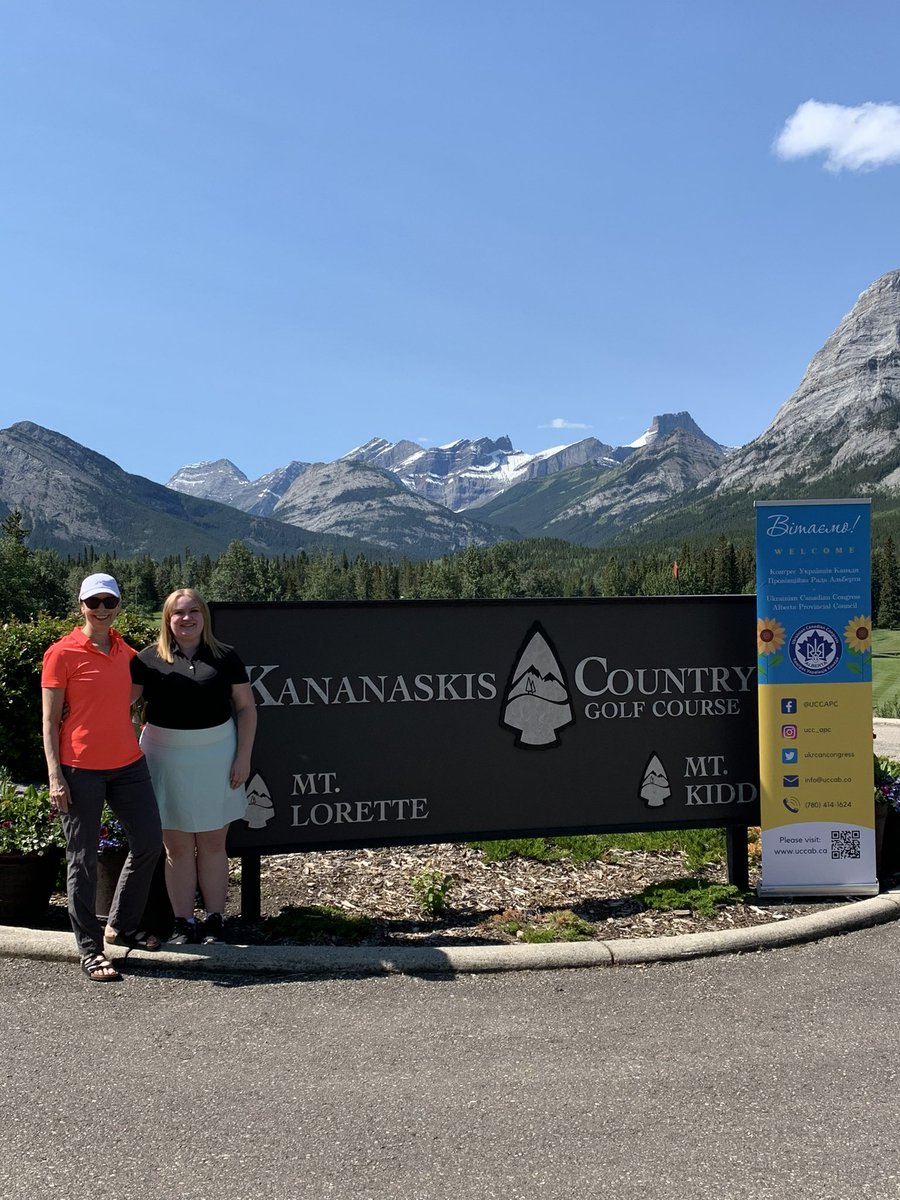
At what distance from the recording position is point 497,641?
21.3ft

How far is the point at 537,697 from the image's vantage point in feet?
21.3

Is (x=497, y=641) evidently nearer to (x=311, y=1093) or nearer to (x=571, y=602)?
(x=571, y=602)

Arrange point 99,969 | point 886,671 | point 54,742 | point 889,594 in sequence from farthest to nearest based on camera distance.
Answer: point 889,594 < point 886,671 < point 54,742 < point 99,969

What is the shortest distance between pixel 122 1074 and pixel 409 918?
8.09 ft

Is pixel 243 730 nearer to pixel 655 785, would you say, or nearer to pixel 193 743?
pixel 193 743

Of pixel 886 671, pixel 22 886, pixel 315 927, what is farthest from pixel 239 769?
pixel 886 671

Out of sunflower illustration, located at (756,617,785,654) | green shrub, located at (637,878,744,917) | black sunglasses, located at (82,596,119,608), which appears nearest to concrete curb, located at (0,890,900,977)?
green shrub, located at (637,878,744,917)

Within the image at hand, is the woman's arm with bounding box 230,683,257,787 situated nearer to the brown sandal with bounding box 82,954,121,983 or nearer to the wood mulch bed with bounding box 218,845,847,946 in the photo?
the wood mulch bed with bounding box 218,845,847,946

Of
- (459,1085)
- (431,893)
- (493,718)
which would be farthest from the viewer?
(493,718)

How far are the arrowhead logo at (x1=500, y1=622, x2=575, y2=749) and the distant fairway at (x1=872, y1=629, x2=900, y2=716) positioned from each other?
19.0m

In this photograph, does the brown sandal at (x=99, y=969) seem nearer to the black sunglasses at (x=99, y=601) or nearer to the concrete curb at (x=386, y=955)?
the concrete curb at (x=386, y=955)

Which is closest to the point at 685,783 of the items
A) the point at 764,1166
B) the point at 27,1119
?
the point at 764,1166

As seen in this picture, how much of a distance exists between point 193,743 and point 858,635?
4303mm

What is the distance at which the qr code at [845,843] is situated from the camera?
21.4 ft
